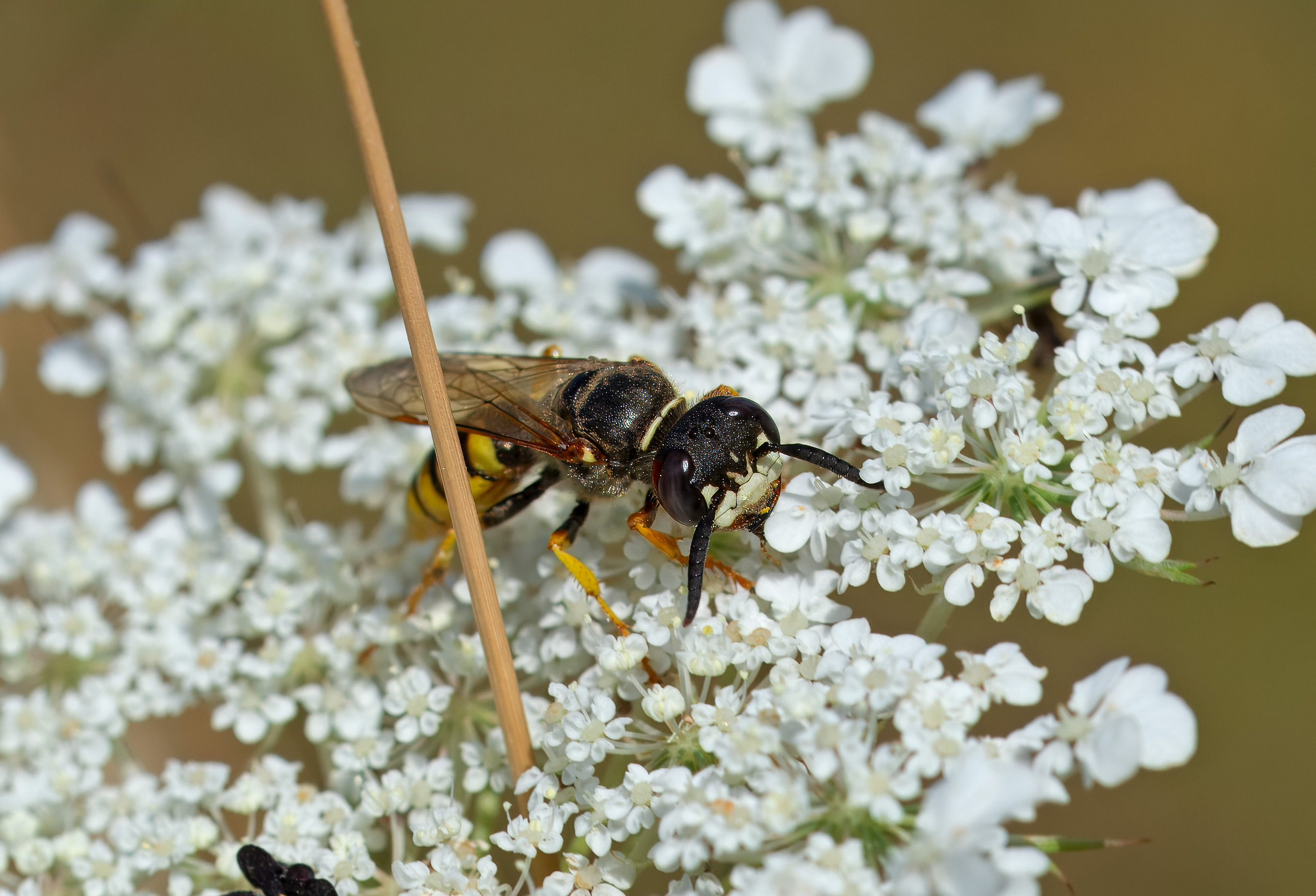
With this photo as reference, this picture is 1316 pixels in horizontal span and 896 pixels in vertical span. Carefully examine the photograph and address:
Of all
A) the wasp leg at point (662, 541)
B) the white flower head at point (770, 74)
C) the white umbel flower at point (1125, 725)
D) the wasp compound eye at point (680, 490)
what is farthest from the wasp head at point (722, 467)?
the white flower head at point (770, 74)

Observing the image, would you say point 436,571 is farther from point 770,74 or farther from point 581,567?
point 770,74

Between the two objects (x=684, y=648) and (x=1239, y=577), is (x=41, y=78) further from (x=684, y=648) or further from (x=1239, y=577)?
(x=1239, y=577)

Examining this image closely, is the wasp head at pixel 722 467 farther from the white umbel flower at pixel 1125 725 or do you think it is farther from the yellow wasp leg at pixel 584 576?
the white umbel flower at pixel 1125 725

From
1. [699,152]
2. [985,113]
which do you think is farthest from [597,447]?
[699,152]

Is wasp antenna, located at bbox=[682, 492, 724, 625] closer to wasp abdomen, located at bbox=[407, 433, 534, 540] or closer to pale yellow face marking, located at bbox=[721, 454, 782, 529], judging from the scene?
pale yellow face marking, located at bbox=[721, 454, 782, 529]

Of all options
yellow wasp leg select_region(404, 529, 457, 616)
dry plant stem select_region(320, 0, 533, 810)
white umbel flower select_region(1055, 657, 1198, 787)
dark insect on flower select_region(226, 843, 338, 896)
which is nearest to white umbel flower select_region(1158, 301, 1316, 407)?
white umbel flower select_region(1055, 657, 1198, 787)

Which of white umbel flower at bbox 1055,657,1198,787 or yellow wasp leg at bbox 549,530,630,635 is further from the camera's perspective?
yellow wasp leg at bbox 549,530,630,635

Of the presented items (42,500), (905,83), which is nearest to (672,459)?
A: (42,500)
